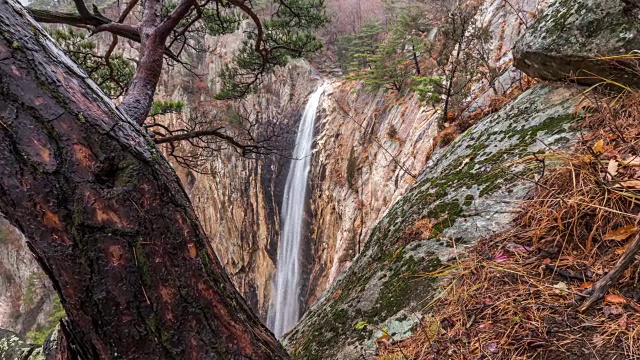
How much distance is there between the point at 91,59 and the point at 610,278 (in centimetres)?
536

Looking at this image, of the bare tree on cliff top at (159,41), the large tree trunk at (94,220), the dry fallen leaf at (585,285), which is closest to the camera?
the large tree trunk at (94,220)

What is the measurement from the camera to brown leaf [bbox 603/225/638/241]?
105 centimetres

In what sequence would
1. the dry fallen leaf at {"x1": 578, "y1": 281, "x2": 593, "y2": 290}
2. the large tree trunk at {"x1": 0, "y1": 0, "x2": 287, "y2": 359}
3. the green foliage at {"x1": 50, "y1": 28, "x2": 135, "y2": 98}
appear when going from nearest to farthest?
the large tree trunk at {"x1": 0, "y1": 0, "x2": 287, "y2": 359}
the dry fallen leaf at {"x1": 578, "y1": 281, "x2": 593, "y2": 290}
the green foliage at {"x1": 50, "y1": 28, "x2": 135, "y2": 98}

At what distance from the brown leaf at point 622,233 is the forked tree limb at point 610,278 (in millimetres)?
114

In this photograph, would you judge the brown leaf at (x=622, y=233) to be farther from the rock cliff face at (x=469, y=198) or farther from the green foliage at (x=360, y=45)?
the green foliage at (x=360, y=45)

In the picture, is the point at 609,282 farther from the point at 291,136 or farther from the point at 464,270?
the point at 291,136

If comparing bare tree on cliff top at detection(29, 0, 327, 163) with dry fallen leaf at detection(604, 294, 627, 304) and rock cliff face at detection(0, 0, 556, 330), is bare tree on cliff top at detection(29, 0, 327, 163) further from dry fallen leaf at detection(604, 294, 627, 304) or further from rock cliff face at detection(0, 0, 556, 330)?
dry fallen leaf at detection(604, 294, 627, 304)

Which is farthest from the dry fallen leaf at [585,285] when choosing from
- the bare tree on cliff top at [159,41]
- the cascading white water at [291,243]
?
the cascading white water at [291,243]

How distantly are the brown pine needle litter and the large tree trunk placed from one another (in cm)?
75

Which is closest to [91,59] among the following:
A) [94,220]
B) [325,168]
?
[94,220]

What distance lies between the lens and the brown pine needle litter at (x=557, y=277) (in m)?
0.94

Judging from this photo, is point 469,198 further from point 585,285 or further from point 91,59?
point 91,59

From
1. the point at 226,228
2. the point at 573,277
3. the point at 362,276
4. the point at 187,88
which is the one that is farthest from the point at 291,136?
the point at 573,277

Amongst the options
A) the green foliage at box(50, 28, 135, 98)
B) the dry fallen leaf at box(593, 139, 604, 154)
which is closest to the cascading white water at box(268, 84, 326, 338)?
the green foliage at box(50, 28, 135, 98)
